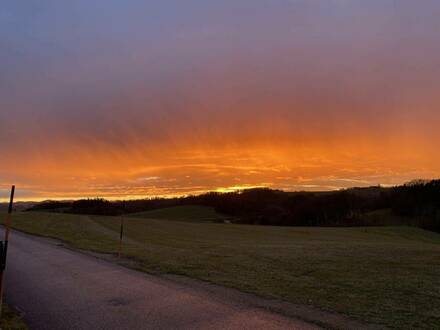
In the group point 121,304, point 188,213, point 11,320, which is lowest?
point 11,320

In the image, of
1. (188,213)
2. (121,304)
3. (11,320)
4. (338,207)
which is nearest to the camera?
(11,320)

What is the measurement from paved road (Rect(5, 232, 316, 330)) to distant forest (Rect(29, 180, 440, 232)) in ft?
259

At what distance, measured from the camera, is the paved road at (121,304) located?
739 cm

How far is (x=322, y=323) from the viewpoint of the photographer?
728 centimetres

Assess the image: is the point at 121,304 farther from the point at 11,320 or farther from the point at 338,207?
the point at 338,207

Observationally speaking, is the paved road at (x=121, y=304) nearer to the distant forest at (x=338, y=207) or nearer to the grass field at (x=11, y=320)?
the grass field at (x=11, y=320)

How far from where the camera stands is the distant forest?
10350cm

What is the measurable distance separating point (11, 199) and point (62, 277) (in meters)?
5.57

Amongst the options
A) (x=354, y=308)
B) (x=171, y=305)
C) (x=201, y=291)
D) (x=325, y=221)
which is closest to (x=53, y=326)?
(x=171, y=305)

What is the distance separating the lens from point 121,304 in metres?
8.73

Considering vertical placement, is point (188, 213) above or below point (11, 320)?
above

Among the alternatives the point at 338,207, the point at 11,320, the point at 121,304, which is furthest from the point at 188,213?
the point at 11,320

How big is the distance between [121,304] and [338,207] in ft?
382

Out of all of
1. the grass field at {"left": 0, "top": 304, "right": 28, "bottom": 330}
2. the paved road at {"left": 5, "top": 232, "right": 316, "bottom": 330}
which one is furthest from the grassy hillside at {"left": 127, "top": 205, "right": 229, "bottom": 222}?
the grass field at {"left": 0, "top": 304, "right": 28, "bottom": 330}
